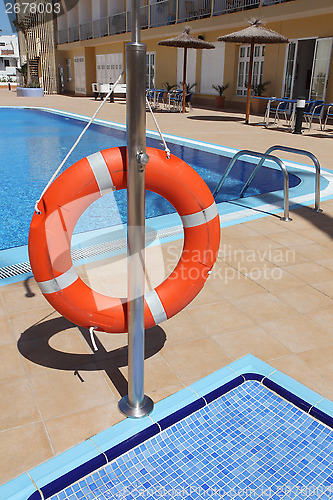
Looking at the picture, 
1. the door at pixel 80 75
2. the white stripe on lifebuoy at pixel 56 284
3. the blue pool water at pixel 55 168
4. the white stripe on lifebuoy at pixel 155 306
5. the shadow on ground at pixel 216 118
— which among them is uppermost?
the door at pixel 80 75

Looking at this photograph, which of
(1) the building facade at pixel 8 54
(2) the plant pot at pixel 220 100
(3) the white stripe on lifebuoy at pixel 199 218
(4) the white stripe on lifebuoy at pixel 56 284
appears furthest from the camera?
(1) the building facade at pixel 8 54

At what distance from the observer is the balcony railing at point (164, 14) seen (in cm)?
1467

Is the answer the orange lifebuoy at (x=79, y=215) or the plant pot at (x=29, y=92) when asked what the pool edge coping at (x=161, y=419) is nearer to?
the orange lifebuoy at (x=79, y=215)

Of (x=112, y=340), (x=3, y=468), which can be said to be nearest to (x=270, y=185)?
(x=112, y=340)

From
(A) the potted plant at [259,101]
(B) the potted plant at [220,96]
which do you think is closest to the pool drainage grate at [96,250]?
(A) the potted plant at [259,101]

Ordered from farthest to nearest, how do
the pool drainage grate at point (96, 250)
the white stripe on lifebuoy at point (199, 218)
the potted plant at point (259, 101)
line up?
the potted plant at point (259, 101), the pool drainage grate at point (96, 250), the white stripe on lifebuoy at point (199, 218)

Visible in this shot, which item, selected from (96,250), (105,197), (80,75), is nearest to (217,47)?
(80,75)

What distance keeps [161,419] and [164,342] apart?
59cm

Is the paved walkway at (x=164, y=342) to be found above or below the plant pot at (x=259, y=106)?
below

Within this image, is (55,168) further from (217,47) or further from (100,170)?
(217,47)

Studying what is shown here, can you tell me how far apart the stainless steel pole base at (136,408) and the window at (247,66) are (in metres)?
14.7

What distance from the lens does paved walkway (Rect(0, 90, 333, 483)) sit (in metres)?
1.81

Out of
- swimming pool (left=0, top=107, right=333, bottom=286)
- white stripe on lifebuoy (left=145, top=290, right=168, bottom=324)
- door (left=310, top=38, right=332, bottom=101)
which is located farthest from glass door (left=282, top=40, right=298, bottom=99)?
white stripe on lifebuoy (left=145, top=290, right=168, bottom=324)

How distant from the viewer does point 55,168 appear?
765 centimetres
